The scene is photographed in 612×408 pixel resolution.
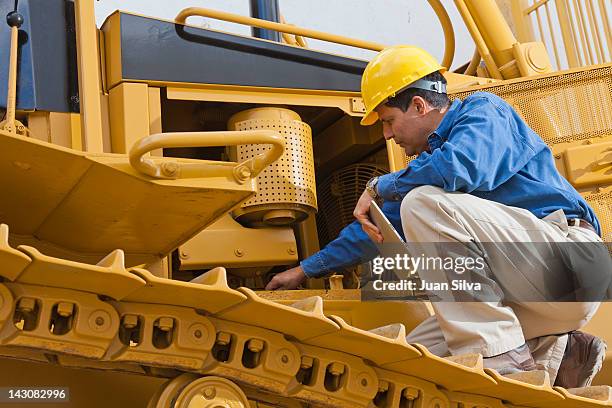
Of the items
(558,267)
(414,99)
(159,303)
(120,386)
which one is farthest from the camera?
(414,99)

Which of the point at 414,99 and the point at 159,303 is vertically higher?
the point at 414,99

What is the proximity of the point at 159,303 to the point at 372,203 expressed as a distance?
1225 millimetres

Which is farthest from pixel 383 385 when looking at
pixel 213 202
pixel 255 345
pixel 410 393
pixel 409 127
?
pixel 409 127

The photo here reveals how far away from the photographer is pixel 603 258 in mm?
3314

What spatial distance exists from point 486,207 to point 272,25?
1.33 meters

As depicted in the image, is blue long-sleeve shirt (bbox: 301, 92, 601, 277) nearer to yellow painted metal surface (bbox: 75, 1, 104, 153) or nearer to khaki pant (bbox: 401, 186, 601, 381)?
khaki pant (bbox: 401, 186, 601, 381)

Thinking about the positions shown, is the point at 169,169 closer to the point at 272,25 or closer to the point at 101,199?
the point at 101,199

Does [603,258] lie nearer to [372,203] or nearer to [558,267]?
[558,267]

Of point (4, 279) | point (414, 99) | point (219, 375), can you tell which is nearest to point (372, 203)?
point (414, 99)

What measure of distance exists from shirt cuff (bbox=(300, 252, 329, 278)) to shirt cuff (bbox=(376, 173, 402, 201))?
48 cm

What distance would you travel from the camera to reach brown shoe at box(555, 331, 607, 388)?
3.26 metres

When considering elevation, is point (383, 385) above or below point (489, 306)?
below

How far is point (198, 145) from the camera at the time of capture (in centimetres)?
289

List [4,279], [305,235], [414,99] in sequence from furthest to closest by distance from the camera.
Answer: [305,235] < [414,99] < [4,279]
